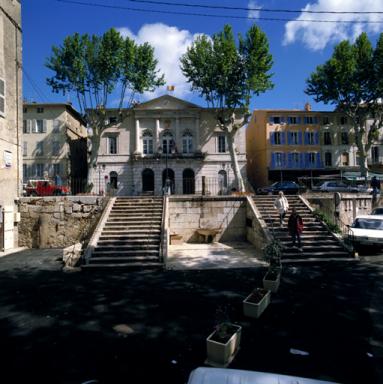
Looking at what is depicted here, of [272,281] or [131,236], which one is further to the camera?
[131,236]

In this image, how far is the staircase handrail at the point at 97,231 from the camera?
10.1m

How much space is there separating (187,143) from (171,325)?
1063 inches

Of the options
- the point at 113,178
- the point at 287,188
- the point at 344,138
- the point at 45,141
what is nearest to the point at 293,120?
the point at 344,138

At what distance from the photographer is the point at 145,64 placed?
2547 centimetres

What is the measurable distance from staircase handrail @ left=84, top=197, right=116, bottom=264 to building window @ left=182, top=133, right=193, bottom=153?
1801 cm

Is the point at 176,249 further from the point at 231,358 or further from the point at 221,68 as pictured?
the point at 221,68

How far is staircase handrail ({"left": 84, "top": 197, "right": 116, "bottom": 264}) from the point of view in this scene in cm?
1013

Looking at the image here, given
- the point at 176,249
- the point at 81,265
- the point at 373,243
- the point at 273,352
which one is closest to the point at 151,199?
the point at 176,249

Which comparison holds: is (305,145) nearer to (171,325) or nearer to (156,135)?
(156,135)

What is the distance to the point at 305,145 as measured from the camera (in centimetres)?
3306

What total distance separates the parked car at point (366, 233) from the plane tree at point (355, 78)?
49.1 feet

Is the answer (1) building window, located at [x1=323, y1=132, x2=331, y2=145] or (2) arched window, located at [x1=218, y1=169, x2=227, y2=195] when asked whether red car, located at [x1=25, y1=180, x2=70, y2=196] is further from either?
(1) building window, located at [x1=323, y1=132, x2=331, y2=145]

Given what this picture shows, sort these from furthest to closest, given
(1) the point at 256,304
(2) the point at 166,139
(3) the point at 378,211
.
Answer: (2) the point at 166,139
(3) the point at 378,211
(1) the point at 256,304

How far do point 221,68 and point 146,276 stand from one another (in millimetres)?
20157
